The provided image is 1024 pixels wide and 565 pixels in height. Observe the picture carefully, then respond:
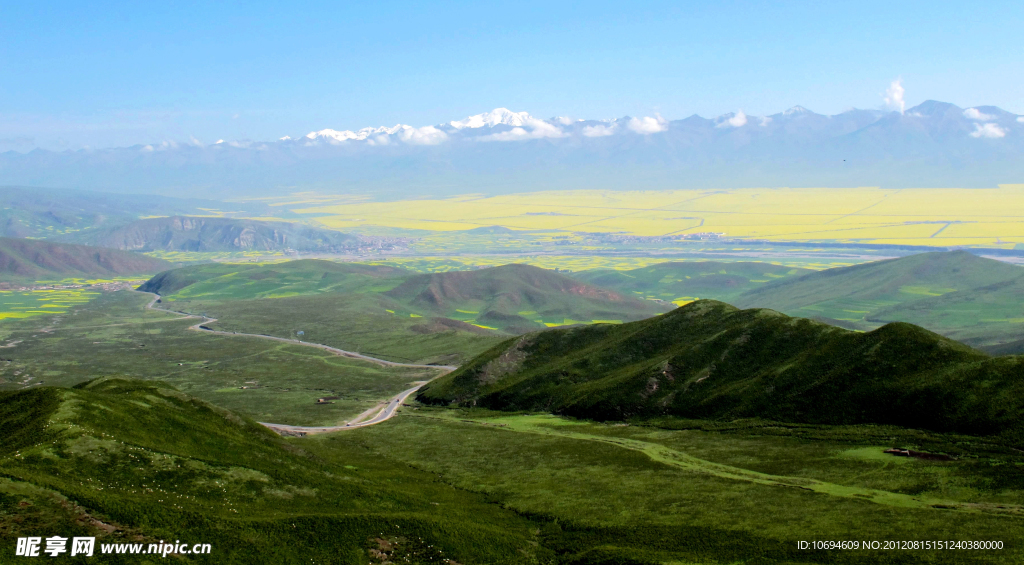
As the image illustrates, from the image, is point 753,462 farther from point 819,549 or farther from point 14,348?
point 14,348

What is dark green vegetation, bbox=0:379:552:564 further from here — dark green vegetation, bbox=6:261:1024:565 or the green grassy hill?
the green grassy hill

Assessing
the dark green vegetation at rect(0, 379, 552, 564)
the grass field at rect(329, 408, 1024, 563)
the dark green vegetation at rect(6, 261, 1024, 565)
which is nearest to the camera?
the dark green vegetation at rect(0, 379, 552, 564)

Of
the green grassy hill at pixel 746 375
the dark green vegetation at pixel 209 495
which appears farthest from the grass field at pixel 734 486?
the dark green vegetation at pixel 209 495

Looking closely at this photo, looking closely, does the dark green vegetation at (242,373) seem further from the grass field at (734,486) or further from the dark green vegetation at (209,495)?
the dark green vegetation at (209,495)

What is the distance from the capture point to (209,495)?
50.2 meters

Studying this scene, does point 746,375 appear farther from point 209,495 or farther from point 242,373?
point 242,373

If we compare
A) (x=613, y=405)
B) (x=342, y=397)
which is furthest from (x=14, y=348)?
(x=613, y=405)

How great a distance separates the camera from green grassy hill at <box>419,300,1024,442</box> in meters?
76.6

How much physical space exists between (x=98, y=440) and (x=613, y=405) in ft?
213

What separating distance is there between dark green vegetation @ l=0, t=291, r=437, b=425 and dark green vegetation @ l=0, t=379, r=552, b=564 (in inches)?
1962

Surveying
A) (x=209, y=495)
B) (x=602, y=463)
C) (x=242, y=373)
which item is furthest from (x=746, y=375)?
(x=242, y=373)

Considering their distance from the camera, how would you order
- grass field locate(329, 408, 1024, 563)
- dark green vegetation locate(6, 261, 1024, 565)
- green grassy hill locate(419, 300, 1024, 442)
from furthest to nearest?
green grassy hill locate(419, 300, 1024, 442) < grass field locate(329, 408, 1024, 563) < dark green vegetation locate(6, 261, 1024, 565)

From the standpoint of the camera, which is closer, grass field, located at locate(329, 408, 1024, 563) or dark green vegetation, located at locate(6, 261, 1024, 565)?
dark green vegetation, located at locate(6, 261, 1024, 565)

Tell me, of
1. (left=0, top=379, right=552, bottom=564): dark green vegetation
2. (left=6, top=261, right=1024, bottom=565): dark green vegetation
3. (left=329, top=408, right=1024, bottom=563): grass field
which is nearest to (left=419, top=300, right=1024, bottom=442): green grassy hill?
(left=6, top=261, right=1024, bottom=565): dark green vegetation
